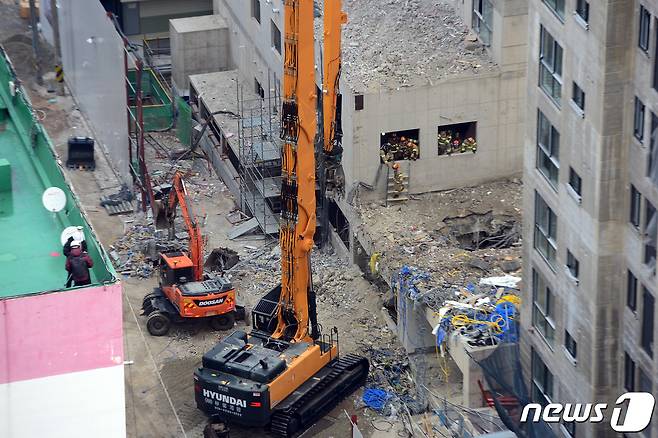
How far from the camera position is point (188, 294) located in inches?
2189

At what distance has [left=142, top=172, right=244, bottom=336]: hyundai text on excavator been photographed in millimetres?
55750

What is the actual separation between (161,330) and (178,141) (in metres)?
18.8

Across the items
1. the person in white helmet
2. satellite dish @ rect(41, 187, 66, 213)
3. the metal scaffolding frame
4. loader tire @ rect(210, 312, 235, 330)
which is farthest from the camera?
the metal scaffolding frame

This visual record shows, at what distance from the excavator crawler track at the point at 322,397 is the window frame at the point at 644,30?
1784 centimetres

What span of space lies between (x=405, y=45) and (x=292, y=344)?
15833 mm

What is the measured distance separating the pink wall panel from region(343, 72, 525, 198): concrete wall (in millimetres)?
32716

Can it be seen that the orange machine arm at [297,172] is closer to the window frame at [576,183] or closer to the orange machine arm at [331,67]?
the orange machine arm at [331,67]

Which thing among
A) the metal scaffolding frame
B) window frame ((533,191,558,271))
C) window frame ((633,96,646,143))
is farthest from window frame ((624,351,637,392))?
the metal scaffolding frame

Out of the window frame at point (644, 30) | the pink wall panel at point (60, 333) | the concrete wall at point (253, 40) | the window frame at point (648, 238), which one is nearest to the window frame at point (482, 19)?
the concrete wall at point (253, 40)

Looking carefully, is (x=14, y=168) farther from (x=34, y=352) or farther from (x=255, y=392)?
(x=255, y=392)

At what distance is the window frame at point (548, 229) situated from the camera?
144 feet

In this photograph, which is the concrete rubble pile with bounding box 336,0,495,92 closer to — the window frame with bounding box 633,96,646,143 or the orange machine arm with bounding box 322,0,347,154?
the orange machine arm with bounding box 322,0,347,154

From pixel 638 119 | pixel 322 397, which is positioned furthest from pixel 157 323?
pixel 638 119

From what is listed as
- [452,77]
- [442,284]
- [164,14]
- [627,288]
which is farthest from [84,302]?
[164,14]
